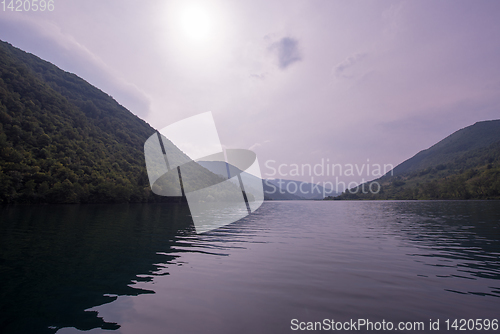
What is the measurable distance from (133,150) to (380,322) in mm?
195315

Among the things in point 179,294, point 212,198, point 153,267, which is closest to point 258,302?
point 179,294

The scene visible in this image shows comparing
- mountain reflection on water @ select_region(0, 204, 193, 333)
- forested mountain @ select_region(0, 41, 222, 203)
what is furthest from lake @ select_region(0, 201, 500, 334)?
forested mountain @ select_region(0, 41, 222, 203)

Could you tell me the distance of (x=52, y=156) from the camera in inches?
3799

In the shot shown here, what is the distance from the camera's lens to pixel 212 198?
568ft

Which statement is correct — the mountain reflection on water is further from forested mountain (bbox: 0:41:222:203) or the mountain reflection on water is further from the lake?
forested mountain (bbox: 0:41:222:203)

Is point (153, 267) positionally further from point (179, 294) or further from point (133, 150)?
point (133, 150)

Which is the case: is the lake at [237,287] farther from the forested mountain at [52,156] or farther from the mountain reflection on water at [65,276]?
the forested mountain at [52,156]

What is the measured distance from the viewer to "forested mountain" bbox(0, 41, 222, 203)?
78056mm

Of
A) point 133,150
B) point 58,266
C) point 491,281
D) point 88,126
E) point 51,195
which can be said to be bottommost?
point 491,281

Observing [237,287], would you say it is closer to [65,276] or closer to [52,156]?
[65,276]

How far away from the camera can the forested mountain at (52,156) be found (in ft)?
256

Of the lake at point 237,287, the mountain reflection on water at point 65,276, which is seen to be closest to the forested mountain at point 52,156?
the mountain reflection on water at point 65,276

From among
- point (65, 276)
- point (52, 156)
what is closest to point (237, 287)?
point (65, 276)

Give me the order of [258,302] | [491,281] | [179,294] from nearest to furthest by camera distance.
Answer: [258,302]
[179,294]
[491,281]
